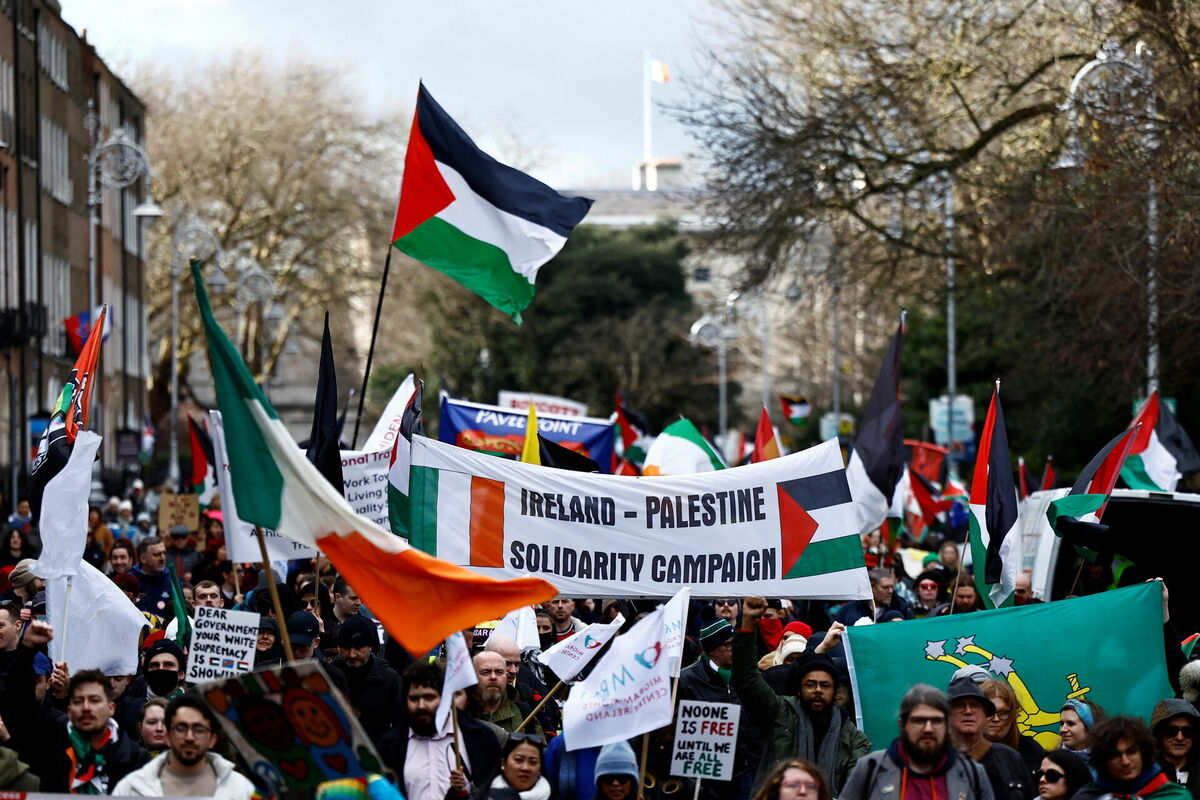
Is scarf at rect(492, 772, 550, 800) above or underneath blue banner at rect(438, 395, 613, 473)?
underneath

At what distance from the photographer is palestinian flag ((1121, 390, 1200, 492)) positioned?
19.3 meters

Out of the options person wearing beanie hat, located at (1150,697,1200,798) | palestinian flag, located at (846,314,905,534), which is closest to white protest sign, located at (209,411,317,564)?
person wearing beanie hat, located at (1150,697,1200,798)

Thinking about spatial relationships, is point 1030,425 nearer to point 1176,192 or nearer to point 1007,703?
point 1176,192

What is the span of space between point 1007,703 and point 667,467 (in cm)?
945

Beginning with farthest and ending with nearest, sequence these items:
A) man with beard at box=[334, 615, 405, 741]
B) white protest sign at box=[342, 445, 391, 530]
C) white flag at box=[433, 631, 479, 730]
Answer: white protest sign at box=[342, 445, 391, 530] < man with beard at box=[334, 615, 405, 741] < white flag at box=[433, 631, 479, 730]

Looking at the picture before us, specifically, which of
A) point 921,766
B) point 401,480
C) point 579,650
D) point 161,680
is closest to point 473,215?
point 401,480

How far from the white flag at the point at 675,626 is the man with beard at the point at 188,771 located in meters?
2.22

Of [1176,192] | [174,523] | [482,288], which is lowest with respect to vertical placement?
[174,523]

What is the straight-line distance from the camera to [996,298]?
32.9 m

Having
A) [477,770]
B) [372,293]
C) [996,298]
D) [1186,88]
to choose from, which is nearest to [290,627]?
[477,770]

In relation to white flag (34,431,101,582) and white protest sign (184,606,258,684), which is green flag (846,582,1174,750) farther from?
white flag (34,431,101,582)

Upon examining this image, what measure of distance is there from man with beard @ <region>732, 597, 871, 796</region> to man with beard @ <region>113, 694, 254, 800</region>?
8.14 feet

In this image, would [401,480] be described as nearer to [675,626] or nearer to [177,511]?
[675,626]

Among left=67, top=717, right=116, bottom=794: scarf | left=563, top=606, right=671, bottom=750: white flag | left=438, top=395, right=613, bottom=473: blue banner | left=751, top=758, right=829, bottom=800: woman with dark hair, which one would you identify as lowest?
left=67, top=717, right=116, bottom=794: scarf
